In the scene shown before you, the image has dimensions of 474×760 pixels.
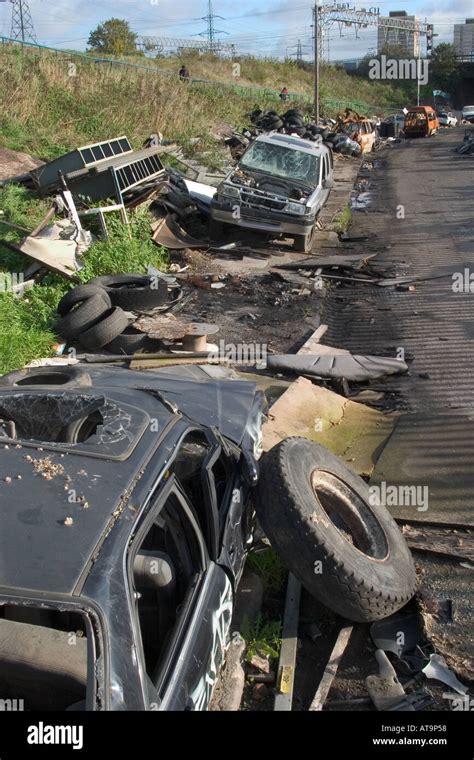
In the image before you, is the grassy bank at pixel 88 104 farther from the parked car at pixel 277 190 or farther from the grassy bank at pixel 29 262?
the parked car at pixel 277 190

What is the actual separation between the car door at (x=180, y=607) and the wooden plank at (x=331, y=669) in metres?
0.59

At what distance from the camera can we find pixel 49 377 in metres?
4.73

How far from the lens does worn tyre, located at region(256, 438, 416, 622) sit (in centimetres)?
374

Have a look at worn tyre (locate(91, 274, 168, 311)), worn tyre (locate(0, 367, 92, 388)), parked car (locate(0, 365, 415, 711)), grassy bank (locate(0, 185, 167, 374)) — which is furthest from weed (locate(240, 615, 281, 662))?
worn tyre (locate(91, 274, 168, 311))

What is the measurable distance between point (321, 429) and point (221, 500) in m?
2.76

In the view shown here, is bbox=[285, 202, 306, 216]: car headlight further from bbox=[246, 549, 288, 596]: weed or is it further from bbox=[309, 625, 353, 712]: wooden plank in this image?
bbox=[309, 625, 353, 712]: wooden plank

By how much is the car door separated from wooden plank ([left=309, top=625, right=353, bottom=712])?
59cm

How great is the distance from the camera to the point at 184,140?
20.1m

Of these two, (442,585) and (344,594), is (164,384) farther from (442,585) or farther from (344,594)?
(442,585)

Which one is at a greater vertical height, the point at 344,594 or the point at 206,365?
the point at 206,365

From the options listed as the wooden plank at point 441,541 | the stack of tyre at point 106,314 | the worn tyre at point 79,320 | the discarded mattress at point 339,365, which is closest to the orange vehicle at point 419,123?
the stack of tyre at point 106,314

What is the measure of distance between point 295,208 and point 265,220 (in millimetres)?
597

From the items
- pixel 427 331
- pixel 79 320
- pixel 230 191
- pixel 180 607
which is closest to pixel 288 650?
pixel 180 607

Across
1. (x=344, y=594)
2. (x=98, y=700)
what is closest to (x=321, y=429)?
(x=344, y=594)
